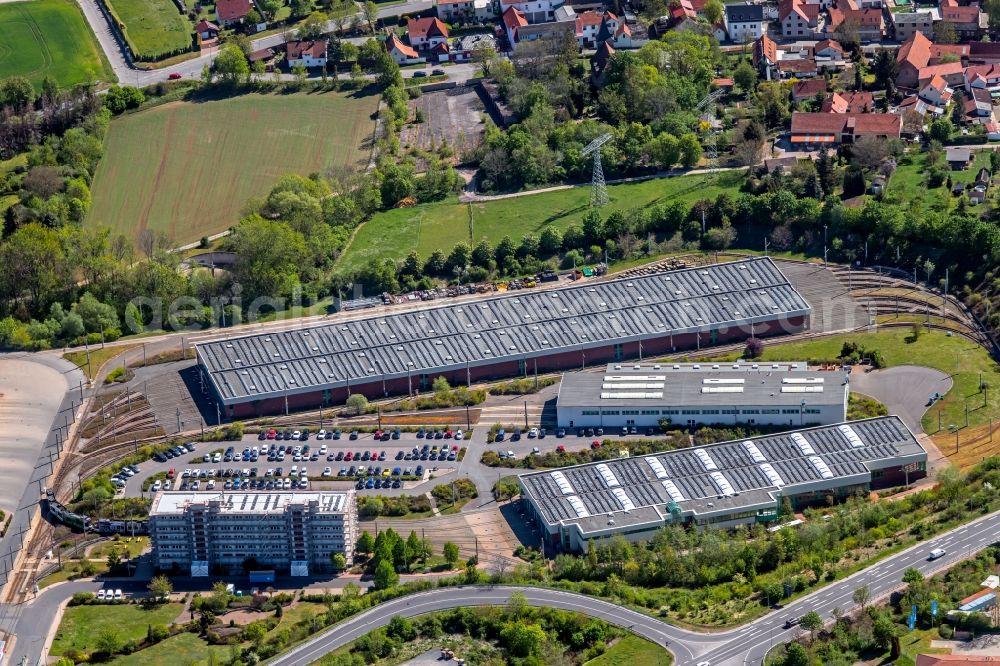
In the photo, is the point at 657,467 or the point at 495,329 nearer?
the point at 657,467

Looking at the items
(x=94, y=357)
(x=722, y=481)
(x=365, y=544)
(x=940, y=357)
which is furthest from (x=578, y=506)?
(x=94, y=357)

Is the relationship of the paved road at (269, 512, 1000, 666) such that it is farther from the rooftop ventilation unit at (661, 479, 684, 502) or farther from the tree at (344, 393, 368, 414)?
the tree at (344, 393, 368, 414)

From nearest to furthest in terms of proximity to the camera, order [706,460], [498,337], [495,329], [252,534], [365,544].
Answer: [252,534], [365,544], [706,460], [498,337], [495,329]

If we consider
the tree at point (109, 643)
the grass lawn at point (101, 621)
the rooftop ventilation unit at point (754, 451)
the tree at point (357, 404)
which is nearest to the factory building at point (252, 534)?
the grass lawn at point (101, 621)

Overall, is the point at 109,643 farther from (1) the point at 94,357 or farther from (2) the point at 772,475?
(2) the point at 772,475

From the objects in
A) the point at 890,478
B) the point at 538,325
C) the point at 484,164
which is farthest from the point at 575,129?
the point at 890,478
